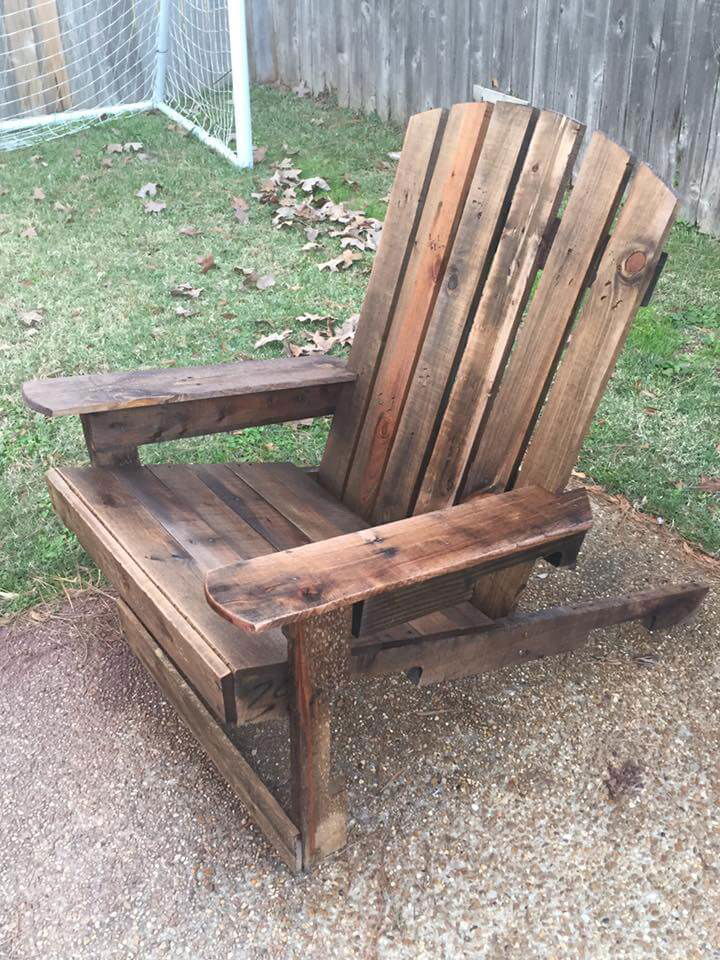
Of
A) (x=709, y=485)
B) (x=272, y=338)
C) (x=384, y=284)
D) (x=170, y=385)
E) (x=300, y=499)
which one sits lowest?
(x=272, y=338)

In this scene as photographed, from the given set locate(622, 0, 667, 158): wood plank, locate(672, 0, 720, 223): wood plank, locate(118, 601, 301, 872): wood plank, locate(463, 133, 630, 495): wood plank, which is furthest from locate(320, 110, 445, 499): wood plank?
locate(622, 0, 667, 158): wood plank

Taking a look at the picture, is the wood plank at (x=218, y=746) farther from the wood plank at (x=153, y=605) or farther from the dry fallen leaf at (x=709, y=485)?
the dry fallen leaf at (x=709, y=485)

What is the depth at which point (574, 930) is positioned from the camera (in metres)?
1.87

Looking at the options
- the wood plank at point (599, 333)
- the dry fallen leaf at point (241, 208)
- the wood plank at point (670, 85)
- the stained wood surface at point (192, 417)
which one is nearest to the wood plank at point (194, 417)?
the stained wood surface at point (192, 417)

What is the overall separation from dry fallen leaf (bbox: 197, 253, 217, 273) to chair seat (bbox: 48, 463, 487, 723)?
2812 millimetres

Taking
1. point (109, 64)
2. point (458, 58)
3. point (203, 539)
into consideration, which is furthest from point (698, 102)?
point (109, 64)

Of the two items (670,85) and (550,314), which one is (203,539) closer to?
(550,314)

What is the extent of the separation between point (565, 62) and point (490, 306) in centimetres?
430

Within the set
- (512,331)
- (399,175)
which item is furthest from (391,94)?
(512,331)

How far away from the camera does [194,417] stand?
7.66 feet

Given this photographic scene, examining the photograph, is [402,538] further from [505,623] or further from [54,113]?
[54,113]

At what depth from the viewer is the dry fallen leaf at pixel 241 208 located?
5883 millimetres

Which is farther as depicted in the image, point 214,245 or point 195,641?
point 214,245

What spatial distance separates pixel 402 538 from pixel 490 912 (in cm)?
86
